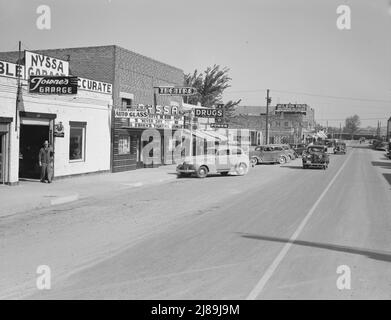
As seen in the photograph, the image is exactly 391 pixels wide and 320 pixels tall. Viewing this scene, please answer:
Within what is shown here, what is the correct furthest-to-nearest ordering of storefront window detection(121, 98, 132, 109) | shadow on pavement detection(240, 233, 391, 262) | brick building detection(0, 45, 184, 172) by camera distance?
storefront window detection(121, 98, 132, 109), brick building detection(0, 45, 184, 172), shadow on pavement detection(240, 233, 391, 262)

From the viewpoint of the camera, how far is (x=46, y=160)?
64.1 ft

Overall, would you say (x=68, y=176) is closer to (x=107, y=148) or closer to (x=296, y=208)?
(x=107, y=148)

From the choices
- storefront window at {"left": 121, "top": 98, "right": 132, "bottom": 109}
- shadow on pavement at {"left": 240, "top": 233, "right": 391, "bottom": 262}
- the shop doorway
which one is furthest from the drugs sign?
shadow on pavement at {"left": 240, "top": 233, "right": 391, "bottom": 262}

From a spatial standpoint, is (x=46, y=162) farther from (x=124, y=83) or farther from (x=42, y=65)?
(x=124, y=83)

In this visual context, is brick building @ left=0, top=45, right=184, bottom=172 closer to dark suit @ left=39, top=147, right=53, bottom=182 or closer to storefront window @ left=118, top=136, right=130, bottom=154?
storefront window @ left=118, top=136, right=130, bottom=154

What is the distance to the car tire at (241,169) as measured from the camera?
86.2ft

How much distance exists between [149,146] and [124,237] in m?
→ 20.5

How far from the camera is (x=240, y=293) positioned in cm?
614

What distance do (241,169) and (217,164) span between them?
1705 mm

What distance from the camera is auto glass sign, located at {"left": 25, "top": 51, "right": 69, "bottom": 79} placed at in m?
18.4

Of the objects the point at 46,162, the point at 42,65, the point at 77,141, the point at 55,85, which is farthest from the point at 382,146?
the point at 55,85

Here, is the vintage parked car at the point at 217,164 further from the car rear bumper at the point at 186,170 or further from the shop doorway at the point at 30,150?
the shop doorway at the point at 30,150

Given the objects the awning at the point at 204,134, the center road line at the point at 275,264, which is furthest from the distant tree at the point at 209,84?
the center road line at the point at 275,264
